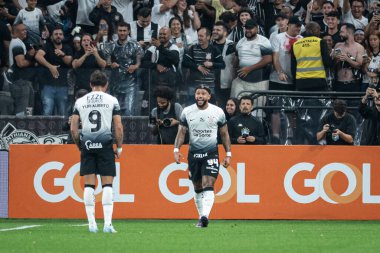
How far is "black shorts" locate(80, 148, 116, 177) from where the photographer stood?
14773 mm

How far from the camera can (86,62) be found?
2127cm

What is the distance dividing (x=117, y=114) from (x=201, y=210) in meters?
2.72

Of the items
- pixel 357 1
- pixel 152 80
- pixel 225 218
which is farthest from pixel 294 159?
pixel 357 1

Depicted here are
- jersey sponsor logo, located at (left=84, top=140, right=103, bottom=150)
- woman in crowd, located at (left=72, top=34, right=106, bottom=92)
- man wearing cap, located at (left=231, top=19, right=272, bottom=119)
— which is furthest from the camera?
man wearing cap, located at (left=231, top=19, right=272, bottom=119)

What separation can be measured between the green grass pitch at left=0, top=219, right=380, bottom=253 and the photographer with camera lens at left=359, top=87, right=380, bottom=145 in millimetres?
2422

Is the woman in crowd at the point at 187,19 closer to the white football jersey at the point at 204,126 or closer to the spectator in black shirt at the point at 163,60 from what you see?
the spectator in black shirt at the point at 163,60

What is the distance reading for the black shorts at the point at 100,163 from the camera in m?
14.8

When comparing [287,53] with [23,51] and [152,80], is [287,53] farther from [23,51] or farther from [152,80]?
[23,51]

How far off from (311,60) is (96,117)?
7374 mm

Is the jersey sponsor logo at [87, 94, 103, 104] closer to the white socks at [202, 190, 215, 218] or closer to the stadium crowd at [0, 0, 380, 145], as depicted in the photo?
the white socks at [202, 190, 215, 218]

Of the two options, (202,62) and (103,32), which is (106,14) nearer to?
(103,32)

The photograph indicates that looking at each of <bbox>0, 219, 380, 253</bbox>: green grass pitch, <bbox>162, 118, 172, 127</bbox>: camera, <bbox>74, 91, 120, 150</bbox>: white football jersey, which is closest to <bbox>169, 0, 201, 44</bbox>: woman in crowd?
<bbox>162, 118, 172, 127</bbox>: camera

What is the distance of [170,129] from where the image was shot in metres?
19.8

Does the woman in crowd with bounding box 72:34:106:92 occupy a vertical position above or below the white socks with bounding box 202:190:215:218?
above
